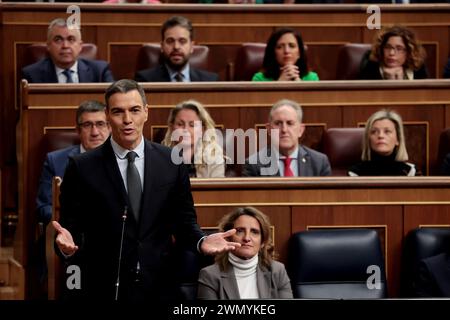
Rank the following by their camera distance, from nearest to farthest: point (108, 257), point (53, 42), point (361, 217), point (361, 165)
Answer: point (108, 257) < point (361, 217) < point (361, 165) < point (53, 42)

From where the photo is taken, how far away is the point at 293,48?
301cm

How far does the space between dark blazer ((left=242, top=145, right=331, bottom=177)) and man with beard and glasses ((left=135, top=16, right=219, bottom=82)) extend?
0.59m

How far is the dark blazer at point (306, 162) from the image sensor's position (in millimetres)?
2498

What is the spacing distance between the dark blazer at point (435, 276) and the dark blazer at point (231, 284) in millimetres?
283

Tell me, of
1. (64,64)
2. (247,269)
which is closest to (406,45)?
(64,64)

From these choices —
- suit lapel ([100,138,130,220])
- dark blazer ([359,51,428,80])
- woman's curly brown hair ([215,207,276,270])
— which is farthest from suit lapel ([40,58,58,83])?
suit lapel ([100,138,130,220])

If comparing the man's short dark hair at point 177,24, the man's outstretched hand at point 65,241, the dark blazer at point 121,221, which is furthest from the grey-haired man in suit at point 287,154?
the man's outstretched hand at point 65,241

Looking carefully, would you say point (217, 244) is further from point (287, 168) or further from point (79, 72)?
point (79, 72)

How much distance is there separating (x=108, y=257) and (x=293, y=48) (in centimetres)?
136

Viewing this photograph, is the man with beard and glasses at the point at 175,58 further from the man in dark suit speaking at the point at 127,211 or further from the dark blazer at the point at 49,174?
the man in dark suit speaking at the point at 127,211

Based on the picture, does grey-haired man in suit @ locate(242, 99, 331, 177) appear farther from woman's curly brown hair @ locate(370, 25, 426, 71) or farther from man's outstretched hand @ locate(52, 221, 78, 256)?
man's outstretched hand @ locate(52, 221, 78, 256)

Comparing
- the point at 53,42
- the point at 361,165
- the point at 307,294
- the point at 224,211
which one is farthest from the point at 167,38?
the point at 307,294
